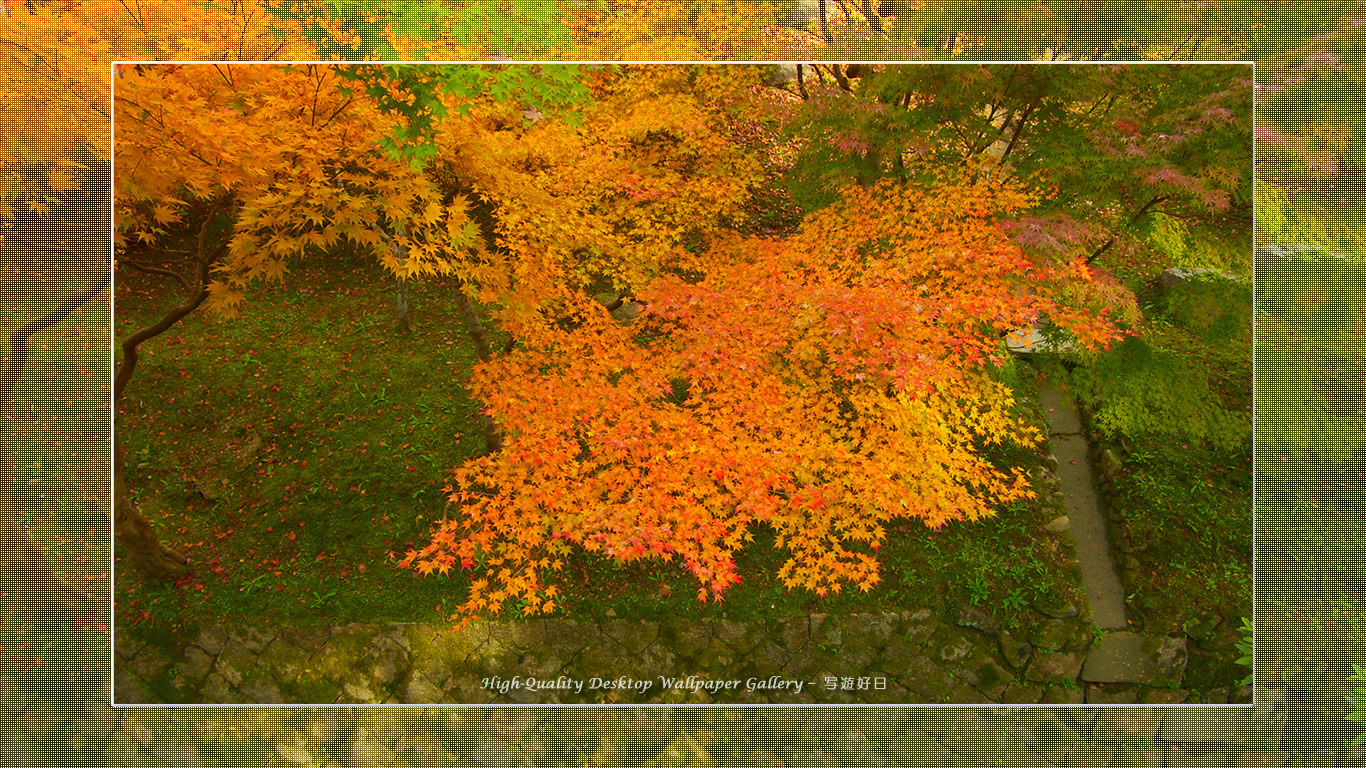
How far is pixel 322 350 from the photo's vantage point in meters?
3.72

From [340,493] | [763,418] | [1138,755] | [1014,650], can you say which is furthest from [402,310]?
[1138,755]

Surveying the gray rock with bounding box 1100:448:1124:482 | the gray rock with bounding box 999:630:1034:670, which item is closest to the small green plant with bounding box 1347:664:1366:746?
the gray rock with bounding box 1100:448:1124:482

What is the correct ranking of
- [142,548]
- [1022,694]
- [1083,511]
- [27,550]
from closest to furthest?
[142,548]
[27,550]
[1022,694]
[1083,511]

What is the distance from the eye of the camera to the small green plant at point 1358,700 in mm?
3693

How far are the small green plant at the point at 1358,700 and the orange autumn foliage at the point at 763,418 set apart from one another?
223 cm

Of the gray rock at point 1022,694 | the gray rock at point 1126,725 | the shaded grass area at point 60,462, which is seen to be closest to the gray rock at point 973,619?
the gray rock at point 1022,694

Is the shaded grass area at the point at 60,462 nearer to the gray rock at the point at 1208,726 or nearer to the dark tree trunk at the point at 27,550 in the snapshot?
the dark tree trunk at the point at 27,550

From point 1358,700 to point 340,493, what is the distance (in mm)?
6232

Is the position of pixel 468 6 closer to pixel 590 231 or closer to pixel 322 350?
pixel 590 231

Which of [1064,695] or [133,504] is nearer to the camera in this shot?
[133,504]

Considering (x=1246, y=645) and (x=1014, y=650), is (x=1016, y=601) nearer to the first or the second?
(x=1014, y=650)

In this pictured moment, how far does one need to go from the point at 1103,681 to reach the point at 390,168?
5.19 metres

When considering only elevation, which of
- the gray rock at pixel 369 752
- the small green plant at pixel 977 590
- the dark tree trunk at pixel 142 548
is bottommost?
the gray rock at pixel 369 752

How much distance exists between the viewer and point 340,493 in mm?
3566
